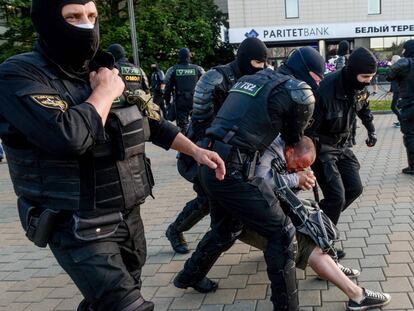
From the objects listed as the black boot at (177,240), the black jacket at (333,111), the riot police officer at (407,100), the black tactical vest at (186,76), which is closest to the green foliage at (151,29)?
the black tactical vest at (186,76)

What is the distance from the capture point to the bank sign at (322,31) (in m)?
25.9

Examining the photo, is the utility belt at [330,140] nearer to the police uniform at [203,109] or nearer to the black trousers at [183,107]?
the police uniform at [203,109]

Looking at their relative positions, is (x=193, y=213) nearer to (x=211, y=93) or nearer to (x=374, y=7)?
(x=211, y=93)

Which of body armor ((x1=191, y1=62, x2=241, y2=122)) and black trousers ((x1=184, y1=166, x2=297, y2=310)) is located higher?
body armor ((x1=191, y1=62, x2=241, y2=122))

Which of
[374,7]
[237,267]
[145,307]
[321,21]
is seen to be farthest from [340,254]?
[374,7]

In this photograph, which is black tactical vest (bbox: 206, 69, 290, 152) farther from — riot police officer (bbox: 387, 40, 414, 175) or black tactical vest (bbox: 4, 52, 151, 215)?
riot police officer (bbox: 387, 40, 414, 175)

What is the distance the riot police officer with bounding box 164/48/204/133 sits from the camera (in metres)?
8.50

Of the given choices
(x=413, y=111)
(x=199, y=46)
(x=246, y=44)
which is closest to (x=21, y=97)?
(x=246, y=44)

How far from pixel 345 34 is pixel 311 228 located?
25.1 m

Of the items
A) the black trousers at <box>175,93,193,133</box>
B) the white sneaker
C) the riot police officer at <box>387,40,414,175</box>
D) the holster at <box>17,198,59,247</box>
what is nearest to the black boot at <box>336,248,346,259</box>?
the white sneaker

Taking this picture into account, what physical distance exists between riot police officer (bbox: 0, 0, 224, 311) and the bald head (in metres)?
1.35

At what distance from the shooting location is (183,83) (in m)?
8.51

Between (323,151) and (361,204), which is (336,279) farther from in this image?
(361,204)

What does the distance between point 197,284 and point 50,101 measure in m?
2.18
